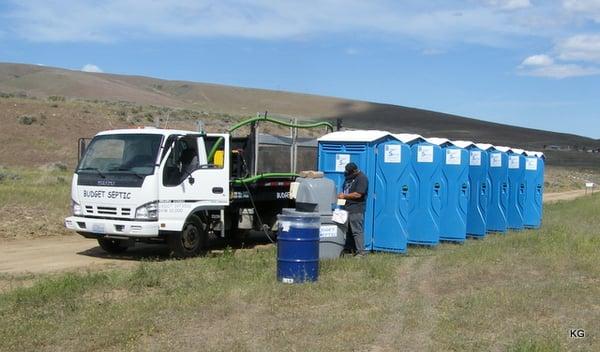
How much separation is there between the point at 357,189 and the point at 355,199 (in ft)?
0.65

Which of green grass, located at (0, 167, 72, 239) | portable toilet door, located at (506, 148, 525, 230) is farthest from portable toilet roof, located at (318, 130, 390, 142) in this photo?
green grass, located at (0, 167, 72, 239)

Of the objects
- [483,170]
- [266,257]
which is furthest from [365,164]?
[483,170]

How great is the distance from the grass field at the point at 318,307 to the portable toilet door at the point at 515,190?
7.08 meters

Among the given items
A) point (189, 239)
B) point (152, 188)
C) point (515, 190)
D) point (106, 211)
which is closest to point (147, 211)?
point (152, 188)

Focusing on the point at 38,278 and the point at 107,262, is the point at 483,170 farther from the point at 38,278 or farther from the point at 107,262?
the point at 38,278

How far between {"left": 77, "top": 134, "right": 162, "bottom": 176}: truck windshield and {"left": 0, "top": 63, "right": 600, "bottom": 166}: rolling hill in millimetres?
79584

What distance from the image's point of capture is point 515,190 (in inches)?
763

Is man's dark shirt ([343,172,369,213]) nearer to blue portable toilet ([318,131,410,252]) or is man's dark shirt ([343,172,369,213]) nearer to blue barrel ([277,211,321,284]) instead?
blue portable toilet ([318,131,410,252])

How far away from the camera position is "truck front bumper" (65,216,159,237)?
12.1 meters

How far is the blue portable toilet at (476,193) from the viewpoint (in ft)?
54.5

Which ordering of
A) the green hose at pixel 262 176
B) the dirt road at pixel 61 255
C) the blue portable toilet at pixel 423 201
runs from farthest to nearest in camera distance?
1. the blue portable toilet at pixel 423 201
2. the green hose at pixel 262 176
3. the dirt road at pixel 61 255

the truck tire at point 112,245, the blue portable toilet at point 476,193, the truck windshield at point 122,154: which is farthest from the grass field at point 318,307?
the blue portable toilet at point 476,193

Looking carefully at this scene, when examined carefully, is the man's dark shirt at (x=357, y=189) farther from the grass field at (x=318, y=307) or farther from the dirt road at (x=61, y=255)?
the dirt road at (x=61, y=255)

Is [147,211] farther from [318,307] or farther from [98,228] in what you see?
[318,307]
